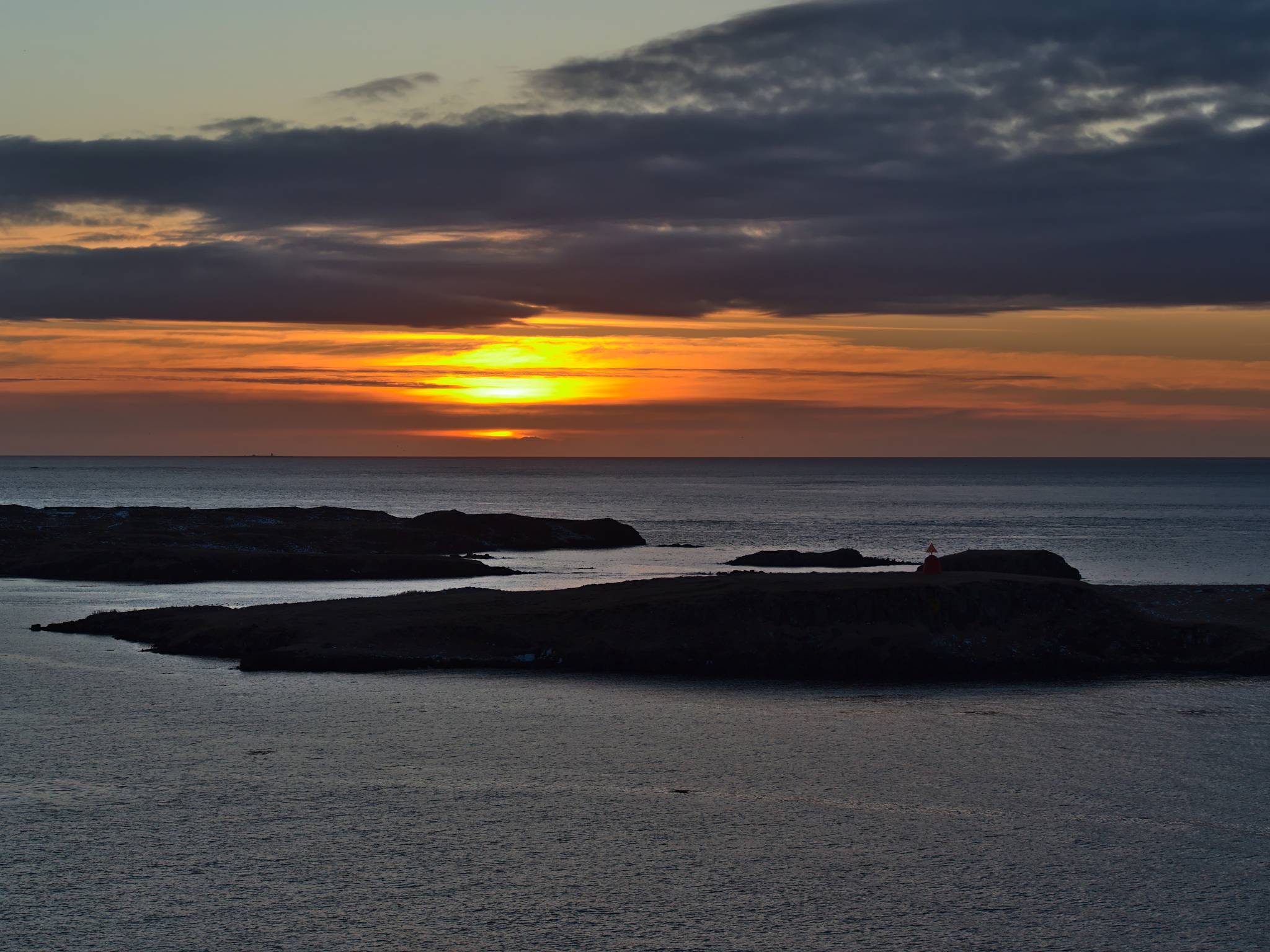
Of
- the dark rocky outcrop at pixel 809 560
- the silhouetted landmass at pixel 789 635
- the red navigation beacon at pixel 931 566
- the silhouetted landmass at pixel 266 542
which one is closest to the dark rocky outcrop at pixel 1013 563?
the red navigation beacon at pixel 931 566

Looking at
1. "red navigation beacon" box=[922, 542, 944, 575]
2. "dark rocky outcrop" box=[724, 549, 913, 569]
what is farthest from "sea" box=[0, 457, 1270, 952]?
"dark rocky outcrop" box=[724, 549, 913, 569]

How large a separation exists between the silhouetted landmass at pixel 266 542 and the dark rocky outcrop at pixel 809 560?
59.2 feet

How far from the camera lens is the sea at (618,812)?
725 inches

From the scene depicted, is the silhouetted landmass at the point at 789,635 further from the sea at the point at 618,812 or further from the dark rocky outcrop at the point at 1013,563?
the dark rocky outcrop at the point at 1013,563

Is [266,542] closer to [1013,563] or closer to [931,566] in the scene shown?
[1013,563]

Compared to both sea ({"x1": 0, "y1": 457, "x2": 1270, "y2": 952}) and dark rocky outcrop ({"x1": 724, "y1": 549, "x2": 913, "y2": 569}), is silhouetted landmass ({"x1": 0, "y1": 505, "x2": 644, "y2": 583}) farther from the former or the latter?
sea ({"x1": 0, "y1": 457, "x2": 1270, "y2": 952})

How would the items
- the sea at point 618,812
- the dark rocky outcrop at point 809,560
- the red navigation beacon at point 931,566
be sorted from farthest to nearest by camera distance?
1. the dark rocky outcrop at point 809,560
2. the red navigation beacon at point 931,566
3. the sea at point 618,812

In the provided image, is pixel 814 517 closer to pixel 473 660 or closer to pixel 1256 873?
pixel 473 660

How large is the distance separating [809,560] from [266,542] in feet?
136

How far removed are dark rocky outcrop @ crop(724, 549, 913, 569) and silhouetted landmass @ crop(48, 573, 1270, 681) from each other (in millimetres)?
36742

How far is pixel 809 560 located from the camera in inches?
3349

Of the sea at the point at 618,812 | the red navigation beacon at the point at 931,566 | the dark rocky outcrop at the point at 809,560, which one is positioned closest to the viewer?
the sea at the point at 618,812

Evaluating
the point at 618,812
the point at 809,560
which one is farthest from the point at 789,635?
the point at 809,560

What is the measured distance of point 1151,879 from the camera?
Result: 800 inches
